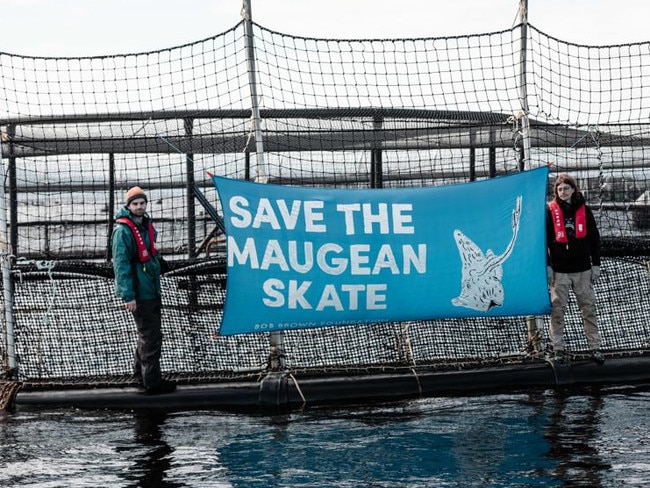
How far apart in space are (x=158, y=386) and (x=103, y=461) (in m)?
1.74

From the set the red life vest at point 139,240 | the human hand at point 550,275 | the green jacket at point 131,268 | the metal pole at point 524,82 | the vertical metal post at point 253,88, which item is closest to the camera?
the green jacket at point 131,268

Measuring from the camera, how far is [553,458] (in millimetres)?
6215

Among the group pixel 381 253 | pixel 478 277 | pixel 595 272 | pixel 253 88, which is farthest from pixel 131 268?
pixel 595 272

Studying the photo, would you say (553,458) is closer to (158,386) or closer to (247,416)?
(247,416)

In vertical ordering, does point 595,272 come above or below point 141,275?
below

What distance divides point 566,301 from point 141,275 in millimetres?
3773

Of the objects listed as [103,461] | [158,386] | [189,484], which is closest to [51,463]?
[103,461]

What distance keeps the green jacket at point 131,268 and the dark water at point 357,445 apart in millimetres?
1017

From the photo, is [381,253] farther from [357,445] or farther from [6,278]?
[6,278]

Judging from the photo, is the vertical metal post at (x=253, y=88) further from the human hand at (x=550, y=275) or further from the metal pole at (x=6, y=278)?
the human hand at (x=550, y=275)

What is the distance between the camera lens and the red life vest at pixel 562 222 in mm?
8711

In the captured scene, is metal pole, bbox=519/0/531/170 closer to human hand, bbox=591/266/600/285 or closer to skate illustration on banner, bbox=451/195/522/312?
skate illustration on banner, bbox=451/195/522/312

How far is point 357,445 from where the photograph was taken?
6762 millimetres

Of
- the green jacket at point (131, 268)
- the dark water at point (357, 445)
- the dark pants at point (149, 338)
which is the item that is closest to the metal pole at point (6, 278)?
the dark water at point (357, 445)
